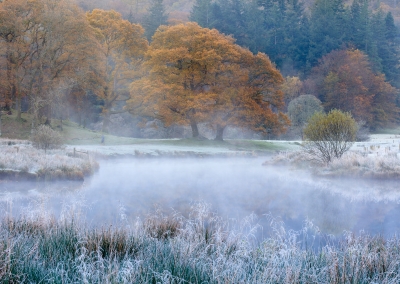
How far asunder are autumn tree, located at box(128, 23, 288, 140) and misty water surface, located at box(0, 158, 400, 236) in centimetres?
1247

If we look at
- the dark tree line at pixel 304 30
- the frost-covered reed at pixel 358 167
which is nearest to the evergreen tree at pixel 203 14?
the dark tree line at pixel 304 30

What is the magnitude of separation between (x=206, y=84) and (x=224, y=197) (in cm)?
2136

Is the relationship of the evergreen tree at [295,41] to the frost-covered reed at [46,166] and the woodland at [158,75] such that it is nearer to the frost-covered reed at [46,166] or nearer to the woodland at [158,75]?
the woodland at [158,75]

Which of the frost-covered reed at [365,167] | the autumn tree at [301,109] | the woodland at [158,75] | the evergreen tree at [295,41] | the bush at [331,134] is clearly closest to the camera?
the frost-covered reed at [365,167]

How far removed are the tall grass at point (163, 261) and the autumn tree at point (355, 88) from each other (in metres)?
47.5

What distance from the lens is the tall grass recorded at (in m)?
4.61

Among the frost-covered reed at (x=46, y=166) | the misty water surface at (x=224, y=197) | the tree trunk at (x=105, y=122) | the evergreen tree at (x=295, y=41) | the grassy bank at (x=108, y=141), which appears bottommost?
the misty water surface at (x=224, y=197)

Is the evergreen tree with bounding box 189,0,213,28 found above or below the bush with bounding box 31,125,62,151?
above

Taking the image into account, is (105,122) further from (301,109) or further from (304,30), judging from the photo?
(304,30)

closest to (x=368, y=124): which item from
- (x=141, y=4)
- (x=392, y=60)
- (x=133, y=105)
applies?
(x=392, y=60)

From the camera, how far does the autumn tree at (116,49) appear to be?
37.1m

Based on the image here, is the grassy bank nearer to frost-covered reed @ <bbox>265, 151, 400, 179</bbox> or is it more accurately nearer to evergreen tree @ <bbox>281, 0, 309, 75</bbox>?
frost-covered reed @ <bbox>265, 151, 400, 179</bbox>

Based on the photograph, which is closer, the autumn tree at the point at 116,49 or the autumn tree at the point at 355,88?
the autumn tree at the point at 116,49

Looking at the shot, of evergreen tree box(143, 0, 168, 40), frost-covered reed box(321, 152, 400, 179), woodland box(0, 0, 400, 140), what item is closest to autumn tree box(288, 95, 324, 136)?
woodland box(0, 0, 400, 140)
